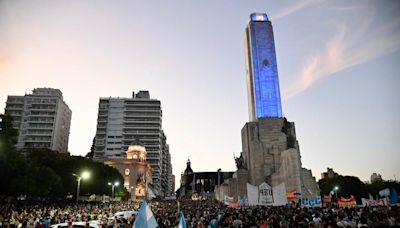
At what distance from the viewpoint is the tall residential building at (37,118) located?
120 metres

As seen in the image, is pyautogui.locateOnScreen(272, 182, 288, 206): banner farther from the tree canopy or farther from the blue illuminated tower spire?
the blue illuminated tower spire

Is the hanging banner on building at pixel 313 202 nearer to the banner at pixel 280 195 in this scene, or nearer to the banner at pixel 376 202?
the banner at pixel 280 195

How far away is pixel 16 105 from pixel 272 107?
104 metres

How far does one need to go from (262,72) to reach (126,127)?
80878 mm

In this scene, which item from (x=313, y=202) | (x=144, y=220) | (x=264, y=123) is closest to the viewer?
(x=144, y=220)

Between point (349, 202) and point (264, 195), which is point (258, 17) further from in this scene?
point (349, 202)

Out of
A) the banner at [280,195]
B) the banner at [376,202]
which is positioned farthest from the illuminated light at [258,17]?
the banner at [376,202]

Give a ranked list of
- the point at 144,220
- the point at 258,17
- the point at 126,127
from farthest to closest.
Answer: the point at 126,127 → the point at 258,17 → the point at 144,220

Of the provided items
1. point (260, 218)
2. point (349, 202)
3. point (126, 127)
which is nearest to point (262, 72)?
point (349, 202)

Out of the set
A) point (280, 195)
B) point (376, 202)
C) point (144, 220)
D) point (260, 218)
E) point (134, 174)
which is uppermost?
point (134, 174)

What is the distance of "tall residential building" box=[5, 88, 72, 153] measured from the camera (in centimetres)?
12019

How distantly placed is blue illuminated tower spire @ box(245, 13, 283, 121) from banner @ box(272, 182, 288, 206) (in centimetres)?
4214

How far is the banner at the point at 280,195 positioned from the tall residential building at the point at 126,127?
108 m

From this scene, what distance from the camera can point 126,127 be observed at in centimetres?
13762
